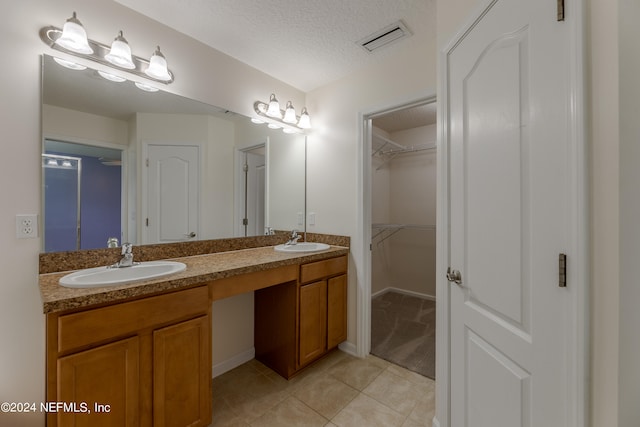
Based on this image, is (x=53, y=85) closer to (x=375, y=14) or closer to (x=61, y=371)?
(x=61, y=371)

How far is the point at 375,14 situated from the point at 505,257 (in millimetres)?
1575

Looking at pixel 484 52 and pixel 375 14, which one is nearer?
pixel 484 52

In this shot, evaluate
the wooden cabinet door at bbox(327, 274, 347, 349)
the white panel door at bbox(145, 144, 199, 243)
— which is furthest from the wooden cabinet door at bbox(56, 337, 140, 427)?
the wooden cabinet door at bbox(327, 274, 347, 349)

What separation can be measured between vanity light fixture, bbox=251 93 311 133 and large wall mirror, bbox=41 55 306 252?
0.09 metres

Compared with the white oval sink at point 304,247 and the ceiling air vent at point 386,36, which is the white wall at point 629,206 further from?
the white oval sink at point 304,247

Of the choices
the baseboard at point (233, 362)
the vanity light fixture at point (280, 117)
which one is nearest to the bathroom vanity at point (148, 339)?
the baseboard at point (233, 362)

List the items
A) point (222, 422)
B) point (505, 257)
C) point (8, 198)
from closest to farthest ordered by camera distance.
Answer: point (505, 257) → point (8, 198) → point (222, 422)

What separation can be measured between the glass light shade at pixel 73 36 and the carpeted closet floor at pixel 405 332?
285cm

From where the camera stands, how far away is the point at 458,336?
1.23m

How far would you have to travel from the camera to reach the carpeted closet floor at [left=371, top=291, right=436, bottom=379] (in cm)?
219

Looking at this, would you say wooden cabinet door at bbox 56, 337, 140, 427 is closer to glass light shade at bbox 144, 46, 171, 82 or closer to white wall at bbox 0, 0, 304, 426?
white wall at bbox 0, 0, 304, 426

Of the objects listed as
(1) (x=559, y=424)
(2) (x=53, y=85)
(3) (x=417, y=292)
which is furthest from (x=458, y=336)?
(3) (x=417, y=292)

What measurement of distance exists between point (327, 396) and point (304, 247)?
1.11 meters

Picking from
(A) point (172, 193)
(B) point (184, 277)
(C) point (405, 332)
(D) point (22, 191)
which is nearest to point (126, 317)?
(B) point (184, 277)
